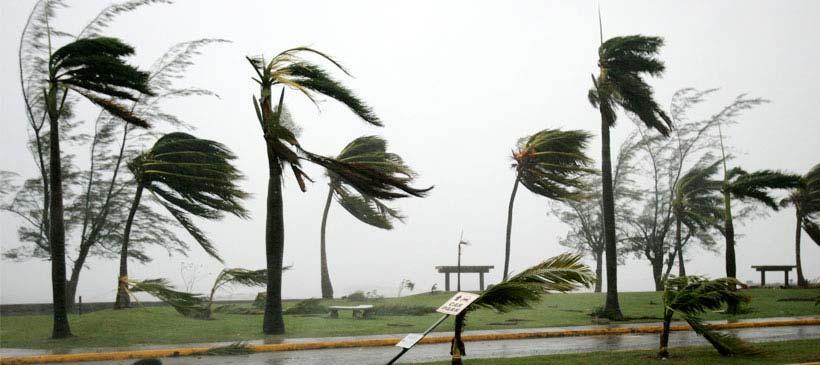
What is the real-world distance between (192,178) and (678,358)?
12.2 metres

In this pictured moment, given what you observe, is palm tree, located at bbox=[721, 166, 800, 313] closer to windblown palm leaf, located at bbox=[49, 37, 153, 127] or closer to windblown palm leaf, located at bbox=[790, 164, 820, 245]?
windblown palm leaf, located at bbox=[790, 164, 820, 245]

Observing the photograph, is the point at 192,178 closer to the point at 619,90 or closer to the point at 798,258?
the point at 619,90

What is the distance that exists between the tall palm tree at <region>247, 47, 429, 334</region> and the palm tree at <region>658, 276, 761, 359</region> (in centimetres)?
561

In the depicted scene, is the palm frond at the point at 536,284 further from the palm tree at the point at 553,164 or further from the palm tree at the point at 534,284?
the palm tree at the point at 553,164

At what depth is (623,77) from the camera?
22750 millimetres

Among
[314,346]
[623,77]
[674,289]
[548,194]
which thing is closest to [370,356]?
[314,346]

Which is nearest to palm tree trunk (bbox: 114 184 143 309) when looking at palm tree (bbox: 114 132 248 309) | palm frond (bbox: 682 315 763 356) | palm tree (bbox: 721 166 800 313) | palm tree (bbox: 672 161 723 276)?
palm tree (bbox: 114 132 248 309)

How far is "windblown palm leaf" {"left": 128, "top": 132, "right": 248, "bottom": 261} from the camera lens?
1906cm

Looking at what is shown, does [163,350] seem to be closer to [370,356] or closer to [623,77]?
[370,356]

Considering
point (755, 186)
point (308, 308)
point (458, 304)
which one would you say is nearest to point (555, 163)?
point (755, 186)

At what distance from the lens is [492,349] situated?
1562 cm

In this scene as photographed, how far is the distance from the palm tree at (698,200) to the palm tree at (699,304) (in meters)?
16.5

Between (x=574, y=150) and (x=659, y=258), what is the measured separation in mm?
12176

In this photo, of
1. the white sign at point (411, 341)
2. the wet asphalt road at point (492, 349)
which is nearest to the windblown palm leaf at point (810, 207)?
the wet asphalt road at point (492, 349)
